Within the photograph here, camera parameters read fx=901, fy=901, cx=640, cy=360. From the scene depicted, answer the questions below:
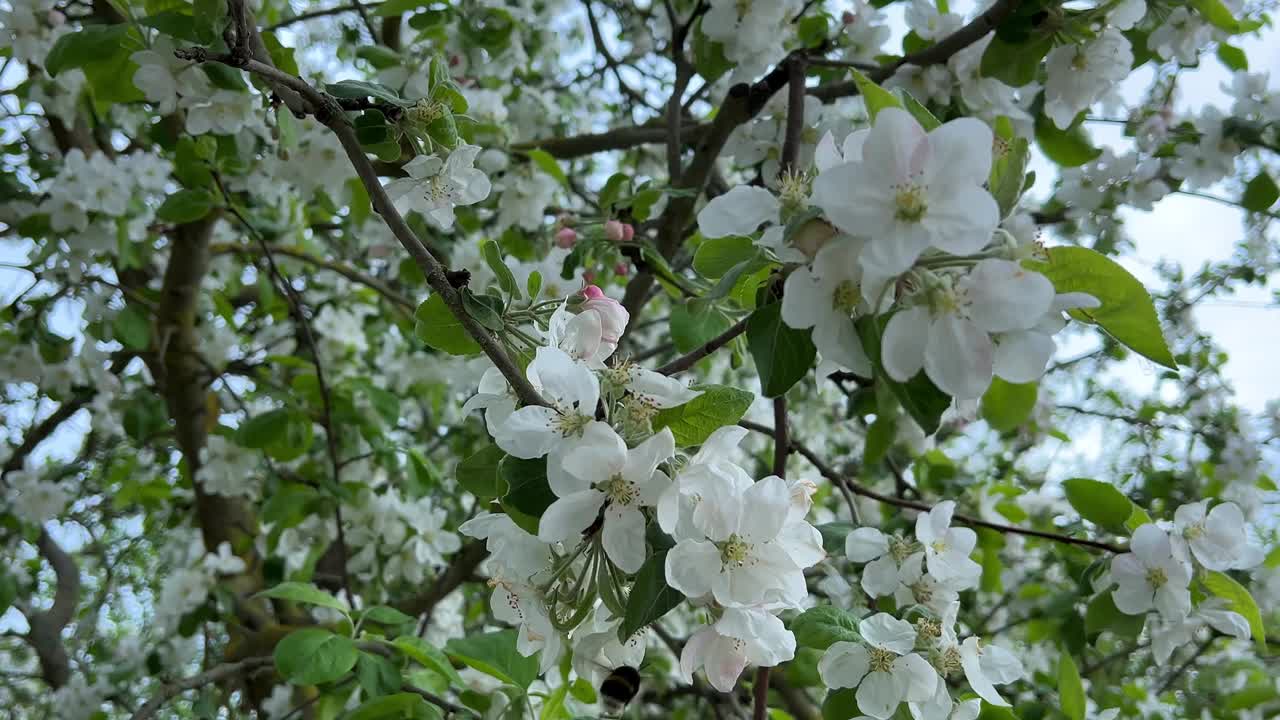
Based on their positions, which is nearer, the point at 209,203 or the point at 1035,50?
the point at 1035,50

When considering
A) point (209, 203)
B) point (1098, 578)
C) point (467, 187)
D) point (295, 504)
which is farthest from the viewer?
point (295, 504)

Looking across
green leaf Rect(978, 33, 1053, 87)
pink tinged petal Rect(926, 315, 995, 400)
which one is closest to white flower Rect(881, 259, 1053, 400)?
pink tinged petal Rect(926, 315, 995, 400)

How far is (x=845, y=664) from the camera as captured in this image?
36.1 inches

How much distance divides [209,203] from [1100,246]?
204 centimetres

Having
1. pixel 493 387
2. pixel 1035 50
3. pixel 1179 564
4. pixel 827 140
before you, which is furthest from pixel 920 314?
pixel 1035 50

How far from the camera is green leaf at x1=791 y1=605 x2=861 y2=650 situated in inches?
36.6

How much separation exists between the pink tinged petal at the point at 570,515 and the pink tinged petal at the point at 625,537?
13mm

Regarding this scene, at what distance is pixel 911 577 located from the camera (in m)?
1.09

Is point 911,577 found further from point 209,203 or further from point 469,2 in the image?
point 469,2

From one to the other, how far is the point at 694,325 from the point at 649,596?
0.53 meters

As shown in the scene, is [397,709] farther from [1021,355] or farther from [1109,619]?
[1109,619]

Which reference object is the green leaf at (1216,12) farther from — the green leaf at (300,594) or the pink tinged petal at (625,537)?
the green leaf at (300,594)

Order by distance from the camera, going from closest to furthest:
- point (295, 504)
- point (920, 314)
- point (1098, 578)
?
point (920, 314), point (1098, 578), point (295, 504)

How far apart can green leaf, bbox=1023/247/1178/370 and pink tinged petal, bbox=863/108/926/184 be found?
125 millimetres
